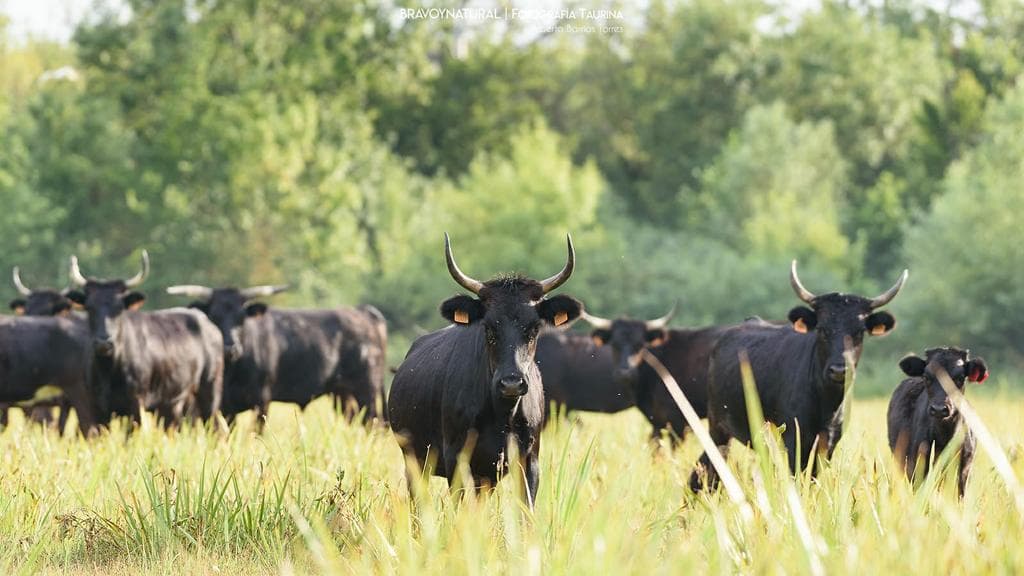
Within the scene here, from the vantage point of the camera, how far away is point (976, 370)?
9.91m

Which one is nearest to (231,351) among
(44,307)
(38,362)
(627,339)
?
(38,362)

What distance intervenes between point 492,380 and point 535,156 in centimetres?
3770

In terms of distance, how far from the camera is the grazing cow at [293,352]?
17531mm

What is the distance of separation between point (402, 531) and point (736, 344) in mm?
7040

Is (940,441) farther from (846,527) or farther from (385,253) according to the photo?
(385,253)

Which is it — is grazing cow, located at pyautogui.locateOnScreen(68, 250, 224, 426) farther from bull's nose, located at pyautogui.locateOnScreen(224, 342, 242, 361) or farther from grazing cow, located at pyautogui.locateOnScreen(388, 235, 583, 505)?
grazing cow, located at pyautogui.locateOnScreen(388, 235, 583, 505)

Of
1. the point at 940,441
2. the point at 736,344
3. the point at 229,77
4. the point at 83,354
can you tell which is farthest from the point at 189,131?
the point at 940,441

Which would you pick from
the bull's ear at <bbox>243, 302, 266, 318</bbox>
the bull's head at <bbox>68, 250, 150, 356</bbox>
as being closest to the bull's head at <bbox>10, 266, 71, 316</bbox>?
the bull's ear at <bbox>243, 302, 266, 318</bbox>

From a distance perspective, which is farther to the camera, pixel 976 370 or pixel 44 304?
pixel 44 304

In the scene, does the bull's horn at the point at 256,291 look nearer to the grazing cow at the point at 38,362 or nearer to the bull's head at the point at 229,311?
the bull's head at the point at 229,311

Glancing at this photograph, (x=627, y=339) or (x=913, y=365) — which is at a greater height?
(x=913, y=365)

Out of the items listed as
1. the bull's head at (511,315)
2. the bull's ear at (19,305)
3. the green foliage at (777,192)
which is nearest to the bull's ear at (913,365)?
the bull's head at (511,315)

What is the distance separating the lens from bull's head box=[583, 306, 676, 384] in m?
16.4

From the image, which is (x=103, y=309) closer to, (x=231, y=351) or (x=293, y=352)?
(x=231, y=351)
